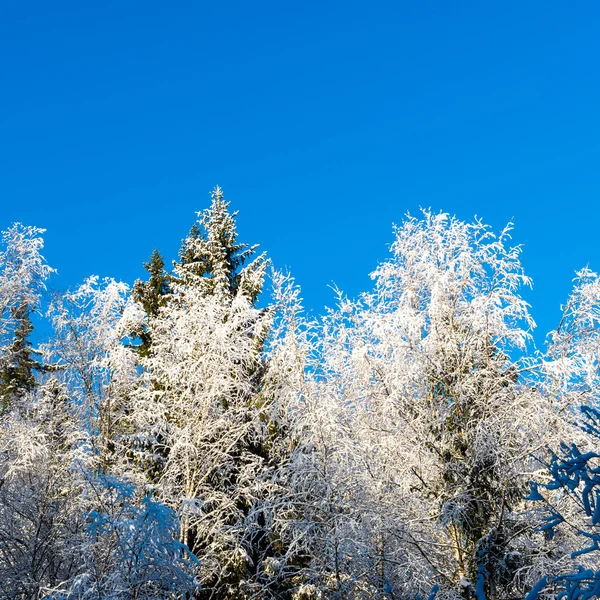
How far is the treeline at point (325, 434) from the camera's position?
6.83m

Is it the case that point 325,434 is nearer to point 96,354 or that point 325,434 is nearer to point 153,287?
point 96,354

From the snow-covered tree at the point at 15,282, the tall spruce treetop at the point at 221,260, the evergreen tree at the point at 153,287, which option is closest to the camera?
the snow-covered tree at the point at 15,282

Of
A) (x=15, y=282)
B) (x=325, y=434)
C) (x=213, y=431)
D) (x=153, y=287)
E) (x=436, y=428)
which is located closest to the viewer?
(x=436, y=428)

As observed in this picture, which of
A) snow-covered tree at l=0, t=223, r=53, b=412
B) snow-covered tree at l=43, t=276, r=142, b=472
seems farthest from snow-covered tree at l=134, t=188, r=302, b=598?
snow-covered tree at l=0, t=223, r=53, b=412

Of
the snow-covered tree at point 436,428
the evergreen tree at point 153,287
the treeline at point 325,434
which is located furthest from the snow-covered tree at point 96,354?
the evergreen tree at point 153,287

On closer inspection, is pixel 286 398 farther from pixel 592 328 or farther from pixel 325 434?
pixel 592 328

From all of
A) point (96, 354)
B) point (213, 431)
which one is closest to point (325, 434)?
point (213, 431)

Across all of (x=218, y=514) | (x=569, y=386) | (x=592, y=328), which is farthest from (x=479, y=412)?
(x=218, y=514)

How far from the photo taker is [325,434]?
7.99m

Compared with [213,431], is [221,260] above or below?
above

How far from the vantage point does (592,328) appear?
7715 mm

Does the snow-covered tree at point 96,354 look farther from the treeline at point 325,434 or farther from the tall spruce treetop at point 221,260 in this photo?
the tall spruce treetop at point 221,260

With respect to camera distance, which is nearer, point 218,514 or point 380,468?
point 380,468

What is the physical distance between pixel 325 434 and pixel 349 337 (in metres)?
1.74
